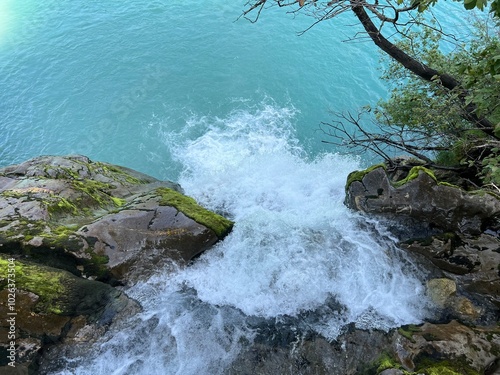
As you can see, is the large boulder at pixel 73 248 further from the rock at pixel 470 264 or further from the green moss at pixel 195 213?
the rock at pixel 470 264

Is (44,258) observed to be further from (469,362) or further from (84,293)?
(469,362)

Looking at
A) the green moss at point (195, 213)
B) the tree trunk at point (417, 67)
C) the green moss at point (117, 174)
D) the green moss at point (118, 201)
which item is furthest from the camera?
the green moss at point (117, 174)

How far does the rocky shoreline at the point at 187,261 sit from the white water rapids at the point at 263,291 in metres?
0.38

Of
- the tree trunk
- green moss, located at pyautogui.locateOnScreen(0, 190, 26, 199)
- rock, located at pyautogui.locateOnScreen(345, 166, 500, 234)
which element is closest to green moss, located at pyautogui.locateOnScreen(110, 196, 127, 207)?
green moss, located at pyautogui.locateOnScreen(0, 190, 26, 199)

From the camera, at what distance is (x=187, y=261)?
9852mm

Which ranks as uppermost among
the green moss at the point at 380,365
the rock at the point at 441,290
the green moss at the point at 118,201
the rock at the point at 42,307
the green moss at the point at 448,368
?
the rock at the point at 441,290

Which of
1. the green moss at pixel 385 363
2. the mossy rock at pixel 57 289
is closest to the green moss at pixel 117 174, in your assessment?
the mossy rock at pixel 57 289

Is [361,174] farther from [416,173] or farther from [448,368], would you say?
[448,368]

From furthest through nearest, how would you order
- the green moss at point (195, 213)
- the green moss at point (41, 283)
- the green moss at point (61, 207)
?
1. the green moss at point (195, 213)
2. the green moss at point (61, 207)
3. the green moss at point (41, 283)

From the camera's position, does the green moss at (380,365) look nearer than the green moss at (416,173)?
Yes

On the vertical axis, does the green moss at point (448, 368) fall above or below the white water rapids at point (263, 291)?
above

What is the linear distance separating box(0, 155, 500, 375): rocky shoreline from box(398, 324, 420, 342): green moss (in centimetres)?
2

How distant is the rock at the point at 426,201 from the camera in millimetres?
9758

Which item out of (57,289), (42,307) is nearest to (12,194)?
(57,289)
